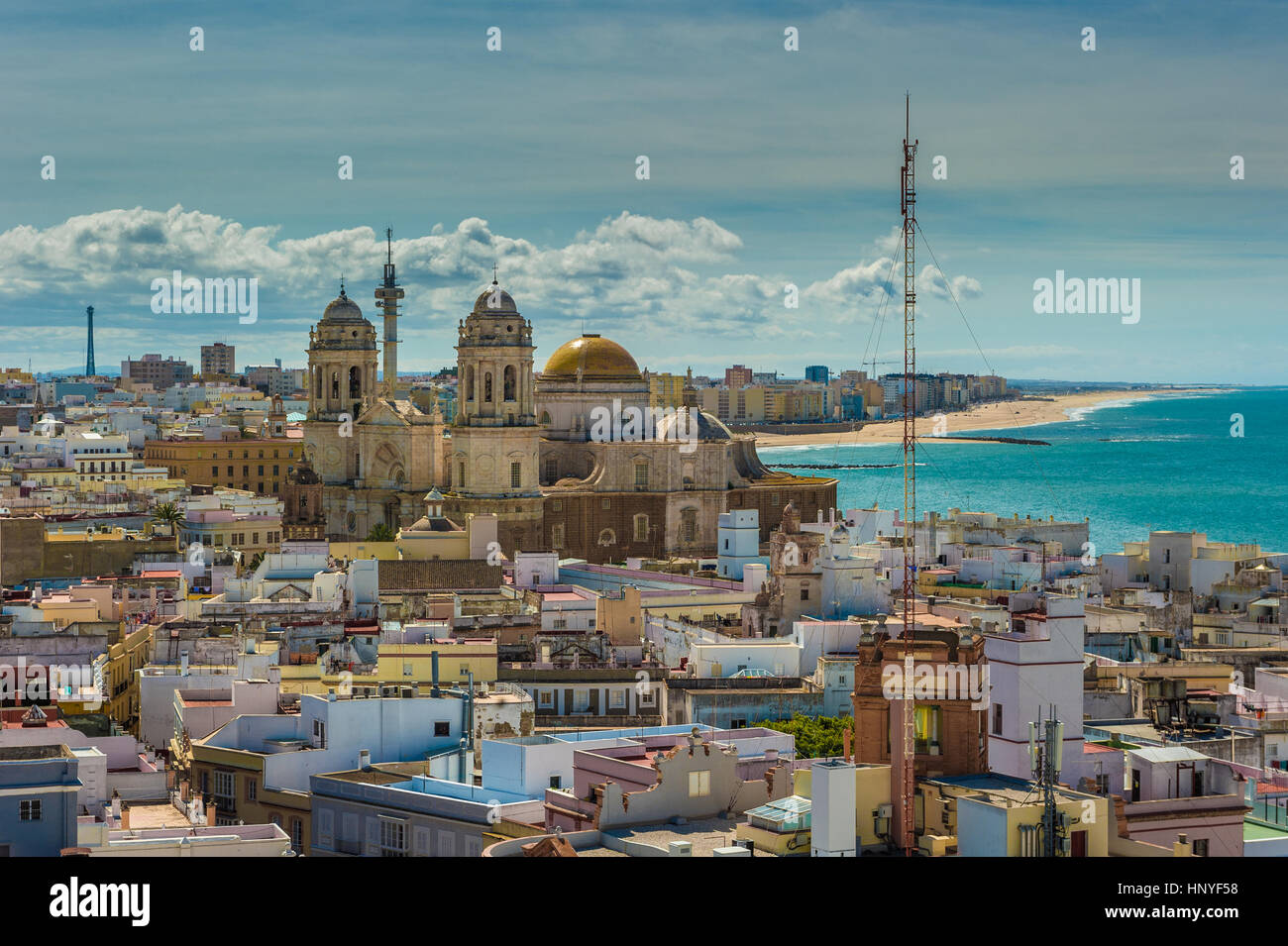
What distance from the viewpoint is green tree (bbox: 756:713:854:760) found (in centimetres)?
2262

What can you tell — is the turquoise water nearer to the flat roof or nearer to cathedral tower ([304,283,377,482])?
cathedral tower ([304,283,377,482])

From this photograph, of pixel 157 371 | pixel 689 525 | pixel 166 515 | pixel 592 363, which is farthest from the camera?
pixel 157 371

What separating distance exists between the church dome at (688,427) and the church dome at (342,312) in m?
11.1

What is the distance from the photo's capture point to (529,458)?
180 ft

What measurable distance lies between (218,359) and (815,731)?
586 feet

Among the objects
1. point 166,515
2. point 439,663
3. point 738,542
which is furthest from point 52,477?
point 439,663

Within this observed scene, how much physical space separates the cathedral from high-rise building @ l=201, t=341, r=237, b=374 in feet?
449

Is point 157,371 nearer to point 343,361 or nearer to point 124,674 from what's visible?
point 343,361

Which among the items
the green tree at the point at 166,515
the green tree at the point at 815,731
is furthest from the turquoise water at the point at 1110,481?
the green tree at the point at 815,731

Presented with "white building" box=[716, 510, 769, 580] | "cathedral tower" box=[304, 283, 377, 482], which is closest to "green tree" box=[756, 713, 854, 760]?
"white building" box=[716, 510, 769, 580]

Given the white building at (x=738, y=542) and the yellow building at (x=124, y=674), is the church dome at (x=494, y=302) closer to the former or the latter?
the white building at (x=738, y=542)
